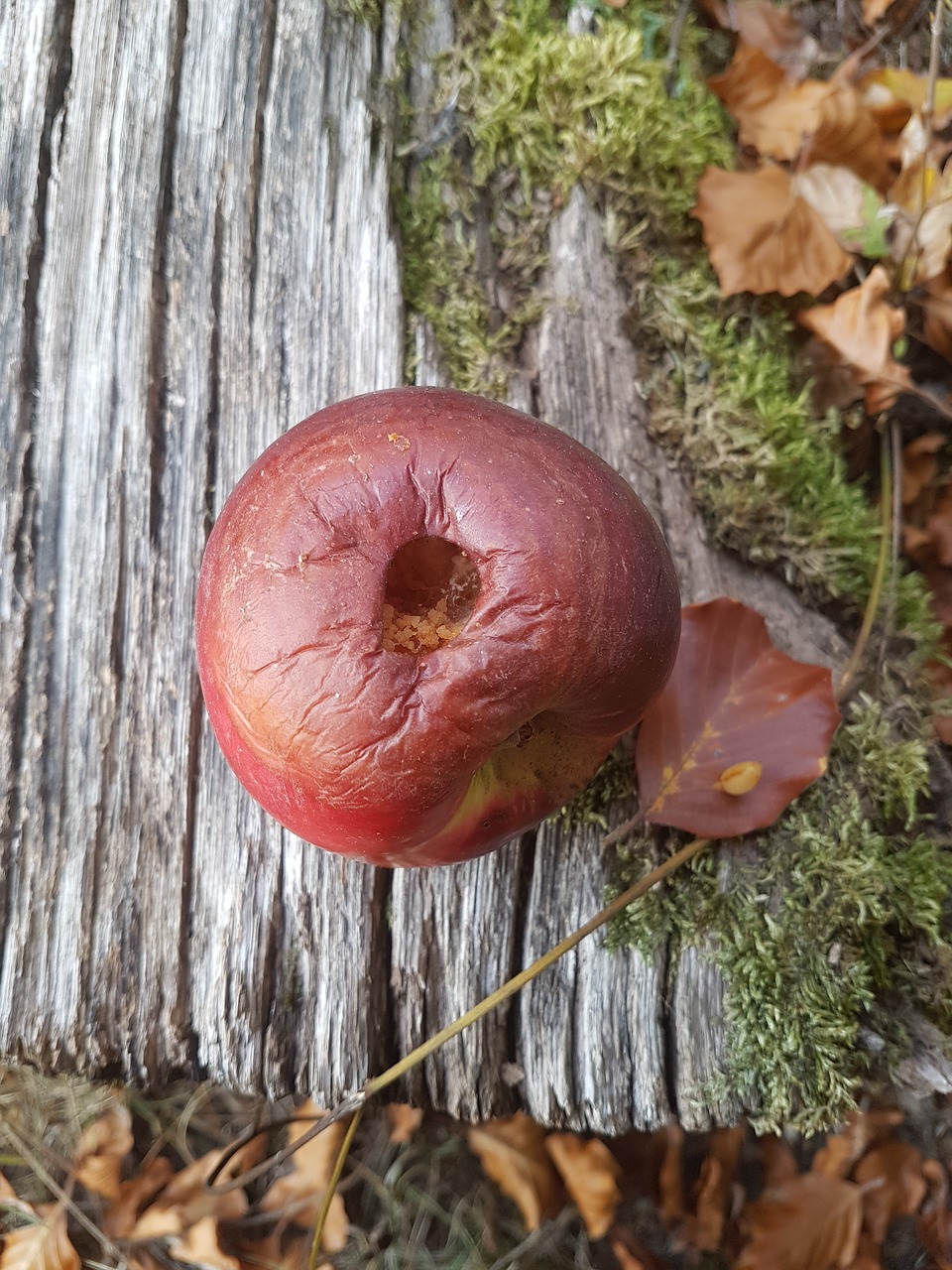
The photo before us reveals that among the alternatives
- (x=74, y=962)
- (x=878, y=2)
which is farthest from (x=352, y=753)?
(x=878, y=2)

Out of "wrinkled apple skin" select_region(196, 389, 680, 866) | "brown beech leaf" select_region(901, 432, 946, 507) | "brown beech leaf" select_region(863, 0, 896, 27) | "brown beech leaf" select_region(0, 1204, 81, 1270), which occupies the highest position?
"brown beech leaf" select_region(863, 0, 896, 27)

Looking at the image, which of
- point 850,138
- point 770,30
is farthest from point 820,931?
point 770,30

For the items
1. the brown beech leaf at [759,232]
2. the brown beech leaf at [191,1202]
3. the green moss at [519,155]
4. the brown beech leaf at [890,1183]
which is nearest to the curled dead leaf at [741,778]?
the green moss at [519,155]

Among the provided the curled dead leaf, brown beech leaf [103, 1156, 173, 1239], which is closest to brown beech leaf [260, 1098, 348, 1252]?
brown beech leaf [103, 1156, 173, 1239]

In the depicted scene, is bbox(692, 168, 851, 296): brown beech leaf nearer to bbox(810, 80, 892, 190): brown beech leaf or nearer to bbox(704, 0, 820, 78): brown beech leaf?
bbox(810, 80, 892, 190): brown beech leaf

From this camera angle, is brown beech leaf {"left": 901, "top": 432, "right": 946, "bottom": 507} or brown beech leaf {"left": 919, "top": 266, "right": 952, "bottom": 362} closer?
brown beech leaf {"left": 919, "top": 266, "right": 952, "bottom": 362}

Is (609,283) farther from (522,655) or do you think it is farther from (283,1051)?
(283,1051)
